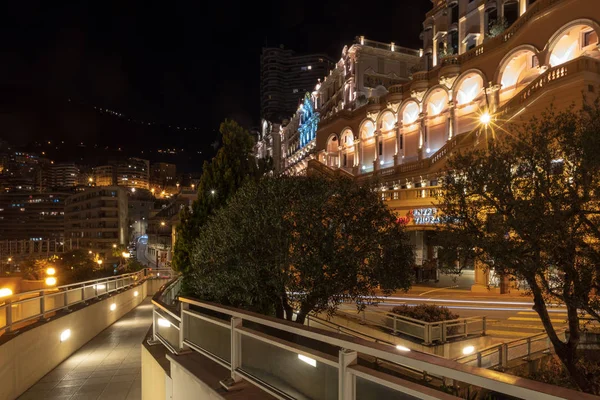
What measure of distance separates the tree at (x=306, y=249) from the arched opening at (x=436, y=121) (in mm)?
29968

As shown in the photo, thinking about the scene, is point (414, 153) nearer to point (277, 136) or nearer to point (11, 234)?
point (277, 136)

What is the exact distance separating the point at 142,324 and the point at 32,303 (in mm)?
5085

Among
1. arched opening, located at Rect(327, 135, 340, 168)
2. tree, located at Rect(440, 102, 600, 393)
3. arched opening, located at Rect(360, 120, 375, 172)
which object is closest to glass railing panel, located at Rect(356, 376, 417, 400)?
tree, located at Rect(440, 102, 600, 393)

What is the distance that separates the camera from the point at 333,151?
1919 inches

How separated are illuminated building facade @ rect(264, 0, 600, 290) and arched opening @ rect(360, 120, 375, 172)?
0.36ft

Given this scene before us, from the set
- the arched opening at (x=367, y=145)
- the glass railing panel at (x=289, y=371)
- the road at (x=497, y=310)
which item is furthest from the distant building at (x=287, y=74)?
the glass railing panel at (x=289, y=371)

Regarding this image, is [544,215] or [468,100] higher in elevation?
[468,100]

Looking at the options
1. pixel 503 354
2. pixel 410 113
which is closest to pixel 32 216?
pixel 410 113

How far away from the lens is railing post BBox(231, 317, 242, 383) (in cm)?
465

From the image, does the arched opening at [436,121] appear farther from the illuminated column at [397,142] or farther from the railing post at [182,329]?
the railing post at [182,329]

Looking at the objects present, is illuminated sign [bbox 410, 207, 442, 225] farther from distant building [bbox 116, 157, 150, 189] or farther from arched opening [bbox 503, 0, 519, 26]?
distant building [bbox 116, 157, 150, 189]

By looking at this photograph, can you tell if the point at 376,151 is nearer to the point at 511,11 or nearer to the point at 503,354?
the point at 511,11

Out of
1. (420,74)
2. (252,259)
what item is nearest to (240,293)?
(252,259)

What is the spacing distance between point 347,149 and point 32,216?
129 meters
